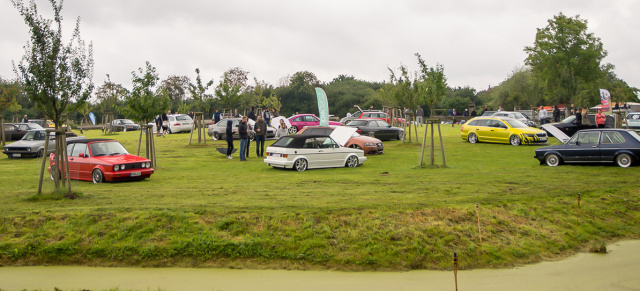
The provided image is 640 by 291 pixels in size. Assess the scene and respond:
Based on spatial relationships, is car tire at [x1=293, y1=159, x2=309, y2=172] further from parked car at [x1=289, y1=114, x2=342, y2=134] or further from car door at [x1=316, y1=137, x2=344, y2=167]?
parked car at [x1=289, y1=114, x2=342, y2=134]

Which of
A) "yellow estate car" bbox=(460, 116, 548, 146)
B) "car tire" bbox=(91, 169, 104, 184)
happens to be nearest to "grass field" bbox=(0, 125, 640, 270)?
"car tire" bbox=(91, 169, 104, 184)

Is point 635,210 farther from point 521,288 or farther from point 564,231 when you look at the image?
point 521,288

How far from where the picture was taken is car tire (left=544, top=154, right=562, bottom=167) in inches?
777

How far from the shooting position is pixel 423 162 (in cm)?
2094

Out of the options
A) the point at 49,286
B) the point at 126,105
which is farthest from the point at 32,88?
the point at 126,105

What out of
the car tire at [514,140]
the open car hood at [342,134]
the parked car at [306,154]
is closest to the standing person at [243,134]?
the parked car at [306,154]

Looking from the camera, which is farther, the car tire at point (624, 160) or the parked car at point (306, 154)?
the parked car at point (306, 154)

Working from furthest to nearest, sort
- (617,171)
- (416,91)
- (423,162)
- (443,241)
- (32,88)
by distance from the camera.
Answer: (416,91) < (423,162) < (617,171) < (32,88) < (443,241)

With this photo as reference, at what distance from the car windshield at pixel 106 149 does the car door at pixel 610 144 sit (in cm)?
1653

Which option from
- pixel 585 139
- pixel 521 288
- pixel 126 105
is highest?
pixel 126 105

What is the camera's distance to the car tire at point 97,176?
55.3ft

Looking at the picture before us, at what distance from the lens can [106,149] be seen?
58.2 feet

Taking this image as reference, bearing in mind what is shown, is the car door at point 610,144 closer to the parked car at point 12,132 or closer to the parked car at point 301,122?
the parked car at point 301,122

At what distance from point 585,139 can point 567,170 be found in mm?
1723
